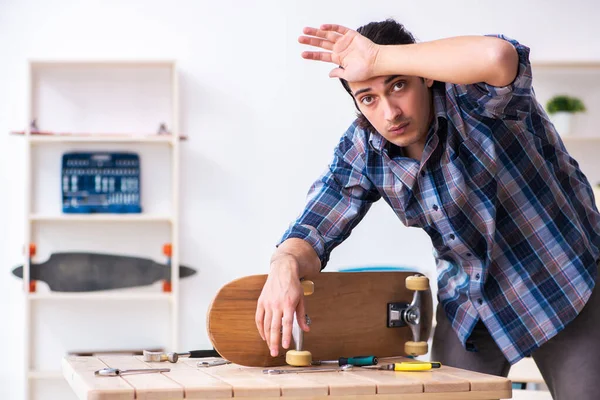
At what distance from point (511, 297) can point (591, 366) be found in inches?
8.4

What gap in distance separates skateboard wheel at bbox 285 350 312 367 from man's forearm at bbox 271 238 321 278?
148mm

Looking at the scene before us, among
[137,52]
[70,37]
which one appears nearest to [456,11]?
[137,52]

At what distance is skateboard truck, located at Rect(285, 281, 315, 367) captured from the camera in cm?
146

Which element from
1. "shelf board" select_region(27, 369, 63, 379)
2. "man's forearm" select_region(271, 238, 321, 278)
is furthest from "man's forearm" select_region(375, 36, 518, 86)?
"shelf board" select_region(27, 369, 63, 379)

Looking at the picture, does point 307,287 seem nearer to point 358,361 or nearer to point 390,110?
point 358,361

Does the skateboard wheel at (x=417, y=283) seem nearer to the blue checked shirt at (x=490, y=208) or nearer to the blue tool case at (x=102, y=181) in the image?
the blue checked shirt at (x=490, y=208)

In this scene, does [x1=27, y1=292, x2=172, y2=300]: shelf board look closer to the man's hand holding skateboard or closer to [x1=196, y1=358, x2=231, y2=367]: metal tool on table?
[x1=196, y1=358, x2=231, y2=367]: metal tool on table

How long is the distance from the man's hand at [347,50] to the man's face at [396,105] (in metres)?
0.06

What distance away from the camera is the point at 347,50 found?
1.45 m

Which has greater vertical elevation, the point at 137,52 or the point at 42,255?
the point at 137,52

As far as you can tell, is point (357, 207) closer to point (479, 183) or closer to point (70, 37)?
point (479, 183)

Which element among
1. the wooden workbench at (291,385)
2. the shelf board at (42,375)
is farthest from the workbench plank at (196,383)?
the shelf board at (42,375)

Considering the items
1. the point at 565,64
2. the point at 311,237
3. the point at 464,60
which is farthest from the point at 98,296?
the point at 464,60

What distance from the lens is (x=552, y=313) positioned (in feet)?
5.37
